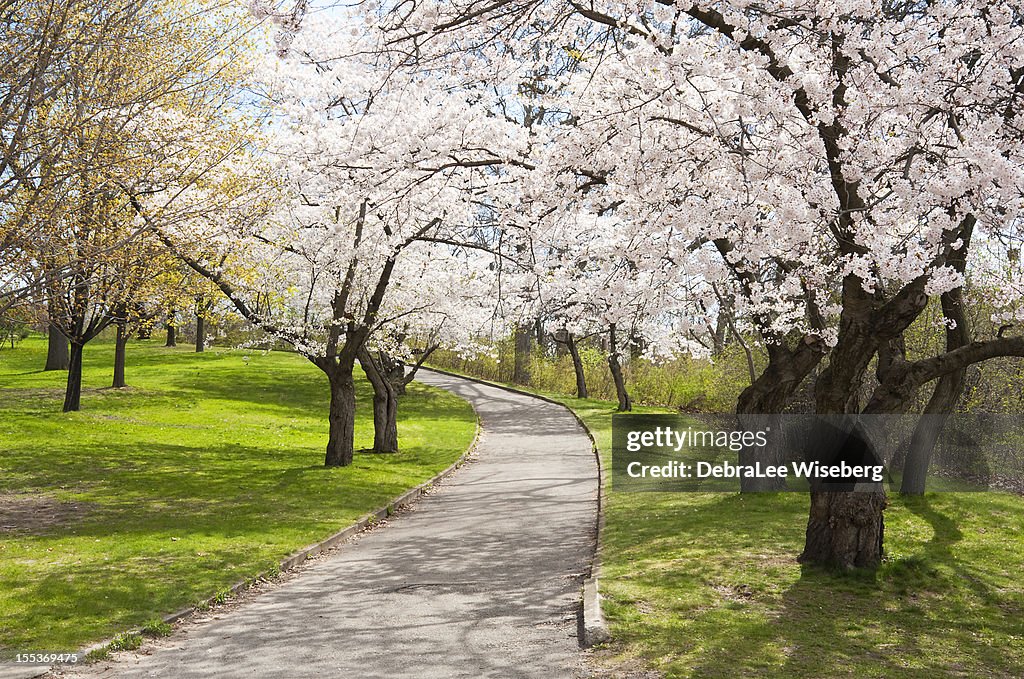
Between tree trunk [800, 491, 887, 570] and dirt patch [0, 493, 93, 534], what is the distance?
9.29 meters

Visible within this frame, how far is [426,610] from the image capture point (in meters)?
7.68

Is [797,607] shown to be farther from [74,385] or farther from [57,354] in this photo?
[57,354]

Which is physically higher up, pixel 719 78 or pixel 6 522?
pixel 719 78

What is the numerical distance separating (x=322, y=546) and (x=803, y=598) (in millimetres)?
5782

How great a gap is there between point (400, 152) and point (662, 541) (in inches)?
234

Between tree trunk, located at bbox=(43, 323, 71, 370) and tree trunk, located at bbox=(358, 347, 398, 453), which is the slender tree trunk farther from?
tree trunk, located at bbox=(43, 323, 71, 370)

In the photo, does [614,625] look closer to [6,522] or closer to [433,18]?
[433,18]

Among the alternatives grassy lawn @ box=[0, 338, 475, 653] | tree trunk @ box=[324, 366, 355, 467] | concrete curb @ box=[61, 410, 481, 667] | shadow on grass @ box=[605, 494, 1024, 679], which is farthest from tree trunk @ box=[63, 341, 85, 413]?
shadow on grass @ box=[605, 494, 1024, 679]

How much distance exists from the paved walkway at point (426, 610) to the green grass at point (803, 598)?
0.56m

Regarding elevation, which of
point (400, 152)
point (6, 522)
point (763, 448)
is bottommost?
point (6, 522)

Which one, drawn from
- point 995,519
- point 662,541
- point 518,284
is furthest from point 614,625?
point 518,284

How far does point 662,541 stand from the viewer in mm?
10547

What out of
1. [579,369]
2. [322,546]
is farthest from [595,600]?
[579,369]

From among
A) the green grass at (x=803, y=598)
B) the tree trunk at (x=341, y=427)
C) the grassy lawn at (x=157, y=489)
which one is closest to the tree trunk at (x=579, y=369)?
the grassy lawn at (x=157, y=489)
